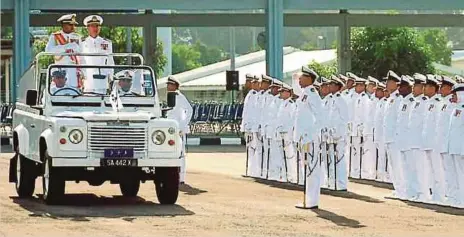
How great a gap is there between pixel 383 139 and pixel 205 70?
52.2 metres

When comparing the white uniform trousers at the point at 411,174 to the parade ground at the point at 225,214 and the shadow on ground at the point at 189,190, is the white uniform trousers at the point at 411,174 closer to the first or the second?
the parade ground at the point at 225,214

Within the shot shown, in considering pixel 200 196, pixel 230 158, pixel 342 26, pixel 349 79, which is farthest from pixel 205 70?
pixel 200 196

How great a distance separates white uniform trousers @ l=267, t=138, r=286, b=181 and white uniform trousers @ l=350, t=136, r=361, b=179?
1356 millimetres

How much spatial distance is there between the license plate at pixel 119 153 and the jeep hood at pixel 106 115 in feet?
1.34

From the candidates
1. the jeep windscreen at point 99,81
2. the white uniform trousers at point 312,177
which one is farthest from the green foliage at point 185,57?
the white uniform trousers at point 312,177

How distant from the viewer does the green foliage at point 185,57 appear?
10425 cm

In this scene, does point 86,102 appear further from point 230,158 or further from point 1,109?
point 1,109

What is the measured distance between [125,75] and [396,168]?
439 cm

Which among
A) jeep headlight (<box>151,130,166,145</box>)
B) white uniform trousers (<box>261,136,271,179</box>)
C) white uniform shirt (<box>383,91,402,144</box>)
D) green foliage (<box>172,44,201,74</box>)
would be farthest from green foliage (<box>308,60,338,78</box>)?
green foliage (<box>172,44,201,74</box>)

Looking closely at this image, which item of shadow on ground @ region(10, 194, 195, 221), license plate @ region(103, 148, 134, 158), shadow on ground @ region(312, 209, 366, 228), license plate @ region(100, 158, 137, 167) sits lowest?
shadow on ground @ region(312, 209, 366, 228)

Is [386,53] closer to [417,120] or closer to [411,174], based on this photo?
[411,174]

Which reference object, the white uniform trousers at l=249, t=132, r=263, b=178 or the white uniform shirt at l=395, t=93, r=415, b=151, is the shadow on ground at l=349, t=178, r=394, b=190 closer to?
the white uniform trousers at l=249, t=132, r=263, b=178

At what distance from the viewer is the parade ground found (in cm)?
1359

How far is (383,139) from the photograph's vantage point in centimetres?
1886
